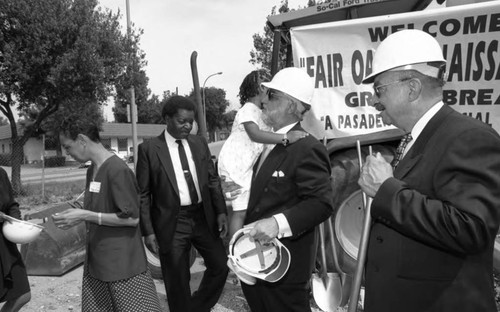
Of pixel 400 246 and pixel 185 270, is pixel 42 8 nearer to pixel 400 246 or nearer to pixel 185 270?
pixel 185 270

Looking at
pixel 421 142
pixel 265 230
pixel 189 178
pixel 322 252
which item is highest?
pixel 421 142

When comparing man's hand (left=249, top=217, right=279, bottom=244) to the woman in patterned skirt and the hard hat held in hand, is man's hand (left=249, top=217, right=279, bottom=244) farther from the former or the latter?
the woman in patterned skirt

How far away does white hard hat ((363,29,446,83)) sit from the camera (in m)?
1.58

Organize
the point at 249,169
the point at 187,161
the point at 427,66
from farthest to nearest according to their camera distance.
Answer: the point at 187,161, the point at 249,169, the point at 427,66

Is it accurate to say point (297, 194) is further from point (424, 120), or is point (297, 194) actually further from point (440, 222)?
point (440, 222)

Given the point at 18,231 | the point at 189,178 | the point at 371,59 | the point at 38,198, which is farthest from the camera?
the point at 38,198

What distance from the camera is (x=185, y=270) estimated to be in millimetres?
3416

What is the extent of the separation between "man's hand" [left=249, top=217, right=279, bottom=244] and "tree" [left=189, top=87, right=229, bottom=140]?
57926 mm

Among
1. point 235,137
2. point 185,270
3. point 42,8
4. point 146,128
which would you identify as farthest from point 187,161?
point 146,128

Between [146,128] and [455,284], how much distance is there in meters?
55.3

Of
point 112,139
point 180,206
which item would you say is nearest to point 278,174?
point 180,206

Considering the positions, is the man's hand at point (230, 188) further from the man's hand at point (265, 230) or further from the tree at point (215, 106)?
the tree at point (215, 106)

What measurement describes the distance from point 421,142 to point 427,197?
0.21 metres

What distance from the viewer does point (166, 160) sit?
344cm
